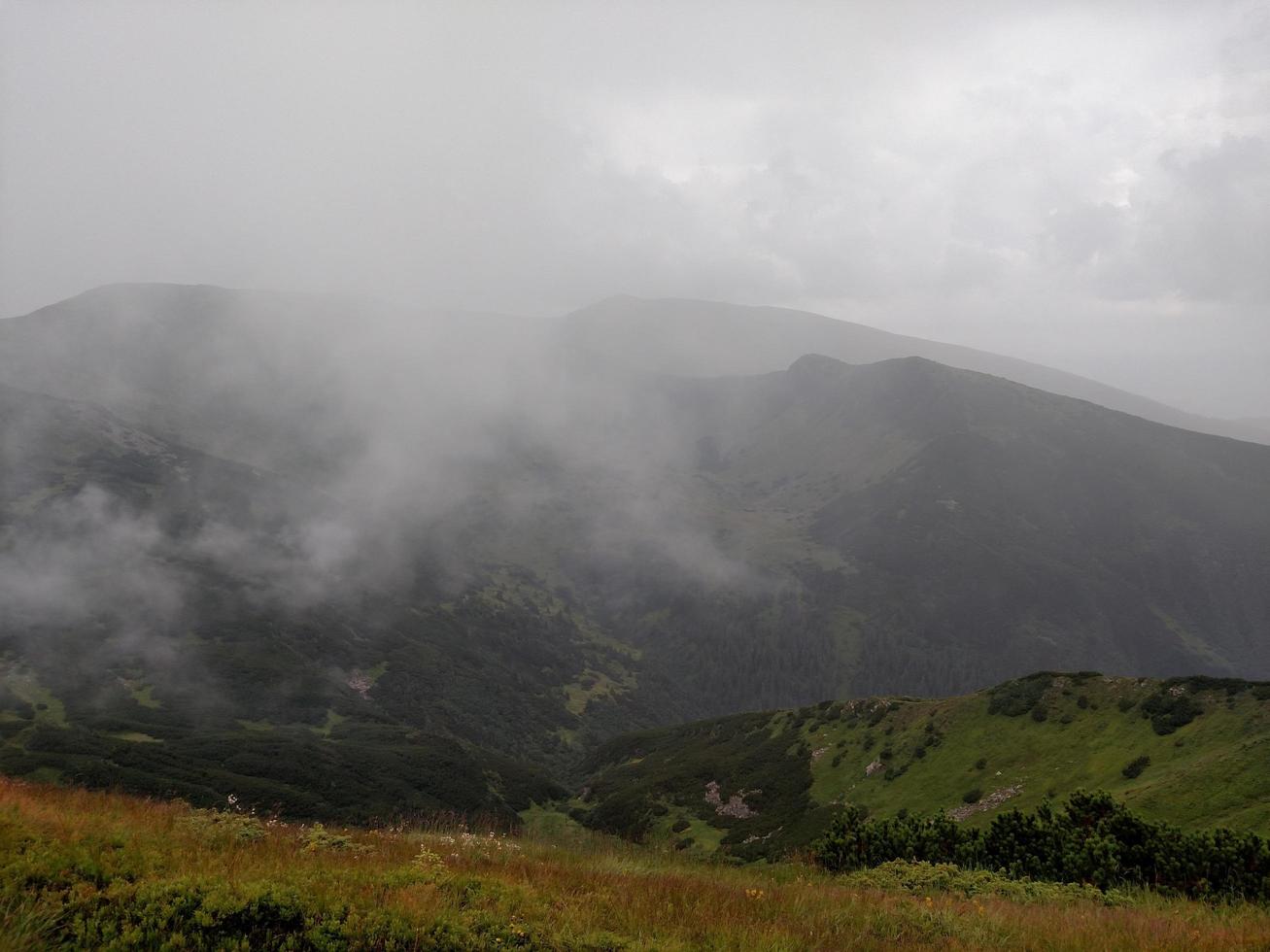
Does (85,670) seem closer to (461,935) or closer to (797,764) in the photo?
(797,764)

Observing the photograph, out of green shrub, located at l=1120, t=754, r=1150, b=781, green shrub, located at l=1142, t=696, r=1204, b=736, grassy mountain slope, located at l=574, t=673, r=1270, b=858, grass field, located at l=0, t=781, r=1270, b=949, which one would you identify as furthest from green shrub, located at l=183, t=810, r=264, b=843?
green shrub, located at l=1142, t=696, r=1204, b=736

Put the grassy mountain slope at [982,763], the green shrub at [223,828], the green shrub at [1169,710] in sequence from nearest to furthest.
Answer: the green shrub at [223,828], the grassy mountain slope at [982,763], the green shrub at [1169,710]

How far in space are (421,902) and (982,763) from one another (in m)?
57.2

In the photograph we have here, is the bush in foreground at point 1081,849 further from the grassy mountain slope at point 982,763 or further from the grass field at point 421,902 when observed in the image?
the grassy mountain slope at point 982,763

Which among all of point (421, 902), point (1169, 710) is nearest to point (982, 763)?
point (1169, 710)

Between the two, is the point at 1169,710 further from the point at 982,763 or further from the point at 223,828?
the point at 223,828

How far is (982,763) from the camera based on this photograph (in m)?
53.0

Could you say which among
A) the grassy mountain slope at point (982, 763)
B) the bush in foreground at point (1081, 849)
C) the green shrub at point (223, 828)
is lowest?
the grassy mountain slope at point (982, 763)

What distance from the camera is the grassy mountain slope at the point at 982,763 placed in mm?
31578

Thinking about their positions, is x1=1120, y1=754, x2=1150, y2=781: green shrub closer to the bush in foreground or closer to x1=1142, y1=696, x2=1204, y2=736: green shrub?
x1=1142, y1=696, x2=1204, y2=736: green shrub

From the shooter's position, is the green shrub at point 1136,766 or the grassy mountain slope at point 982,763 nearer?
the grassy mountain slope at point 982,763

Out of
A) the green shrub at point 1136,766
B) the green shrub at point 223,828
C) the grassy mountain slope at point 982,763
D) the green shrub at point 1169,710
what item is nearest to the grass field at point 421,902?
the green shrub at point 223,828

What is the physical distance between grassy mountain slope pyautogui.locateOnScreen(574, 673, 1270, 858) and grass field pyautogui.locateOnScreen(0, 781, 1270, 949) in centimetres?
2158

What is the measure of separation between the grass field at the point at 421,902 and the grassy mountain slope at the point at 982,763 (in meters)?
21.6
